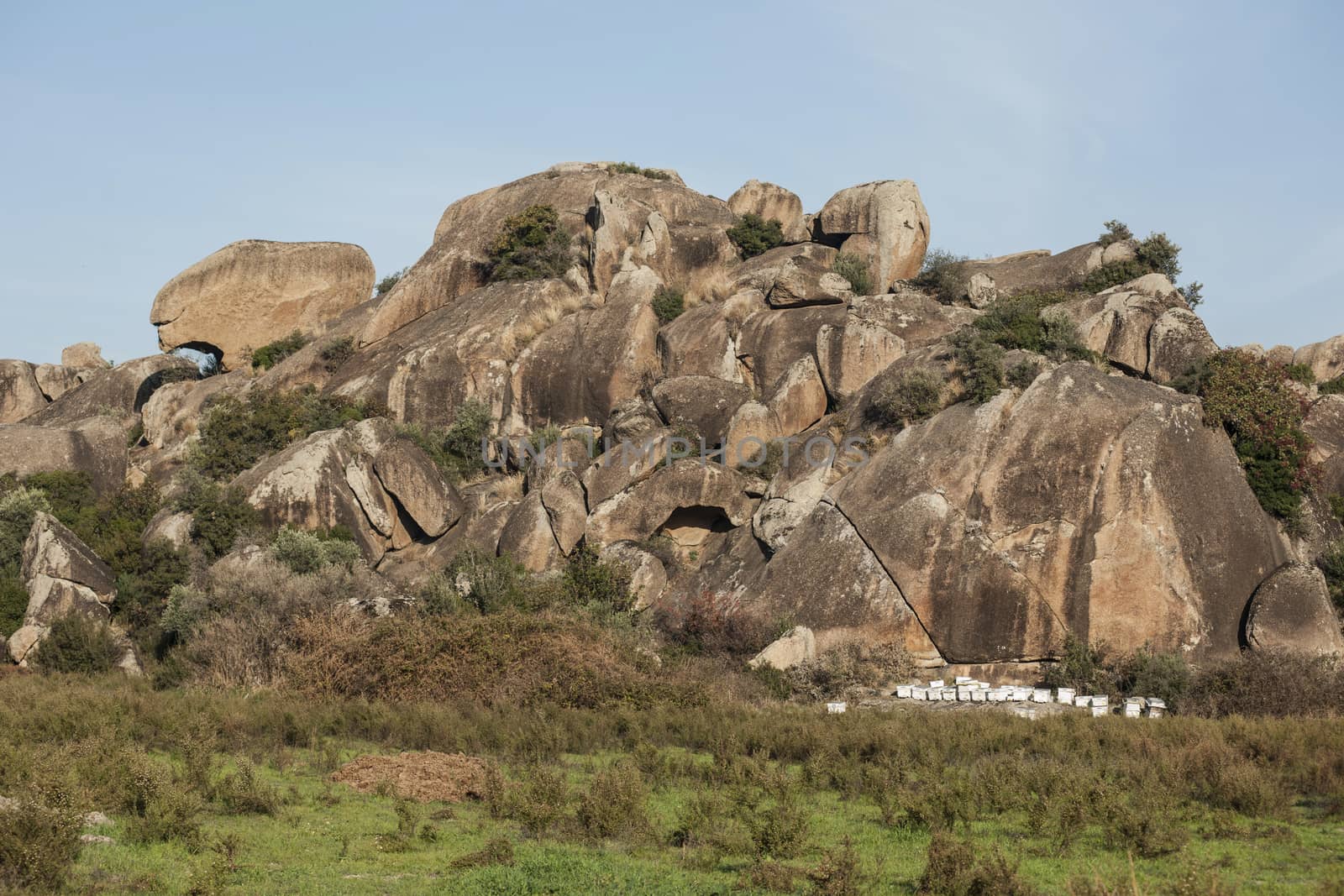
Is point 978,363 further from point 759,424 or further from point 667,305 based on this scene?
point 667,305

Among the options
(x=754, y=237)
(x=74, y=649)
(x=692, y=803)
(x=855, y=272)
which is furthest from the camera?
(x=754, y=237)

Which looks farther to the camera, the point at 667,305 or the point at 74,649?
the point at 667,305

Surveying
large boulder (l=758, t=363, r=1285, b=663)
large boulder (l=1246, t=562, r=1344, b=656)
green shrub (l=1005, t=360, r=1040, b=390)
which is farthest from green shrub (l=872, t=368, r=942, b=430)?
large boulder (l=1246, t=562, r=1344, b=656)

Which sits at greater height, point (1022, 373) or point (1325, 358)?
point (1325, 358)

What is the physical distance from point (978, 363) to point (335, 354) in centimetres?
2823

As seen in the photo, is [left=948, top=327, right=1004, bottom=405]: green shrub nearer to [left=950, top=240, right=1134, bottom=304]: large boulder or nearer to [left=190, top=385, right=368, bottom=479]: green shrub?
[left=950, top=240, right=1134, bottom=304]: large boulder

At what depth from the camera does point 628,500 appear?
128 feet

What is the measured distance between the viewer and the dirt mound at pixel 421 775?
1848 cm

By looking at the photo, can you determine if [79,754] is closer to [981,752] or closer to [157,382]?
[981,752]

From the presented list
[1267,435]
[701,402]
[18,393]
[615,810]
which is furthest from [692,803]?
[18,393]

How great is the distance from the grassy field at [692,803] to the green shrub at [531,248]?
32704 millimetres

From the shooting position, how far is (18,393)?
2618 inches

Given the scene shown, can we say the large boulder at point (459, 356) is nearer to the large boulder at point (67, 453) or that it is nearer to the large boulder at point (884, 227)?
the large boulder at point (67, 453)

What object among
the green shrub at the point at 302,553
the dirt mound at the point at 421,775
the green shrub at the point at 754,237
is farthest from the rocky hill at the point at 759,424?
the dirt mound at the point at 421,775
